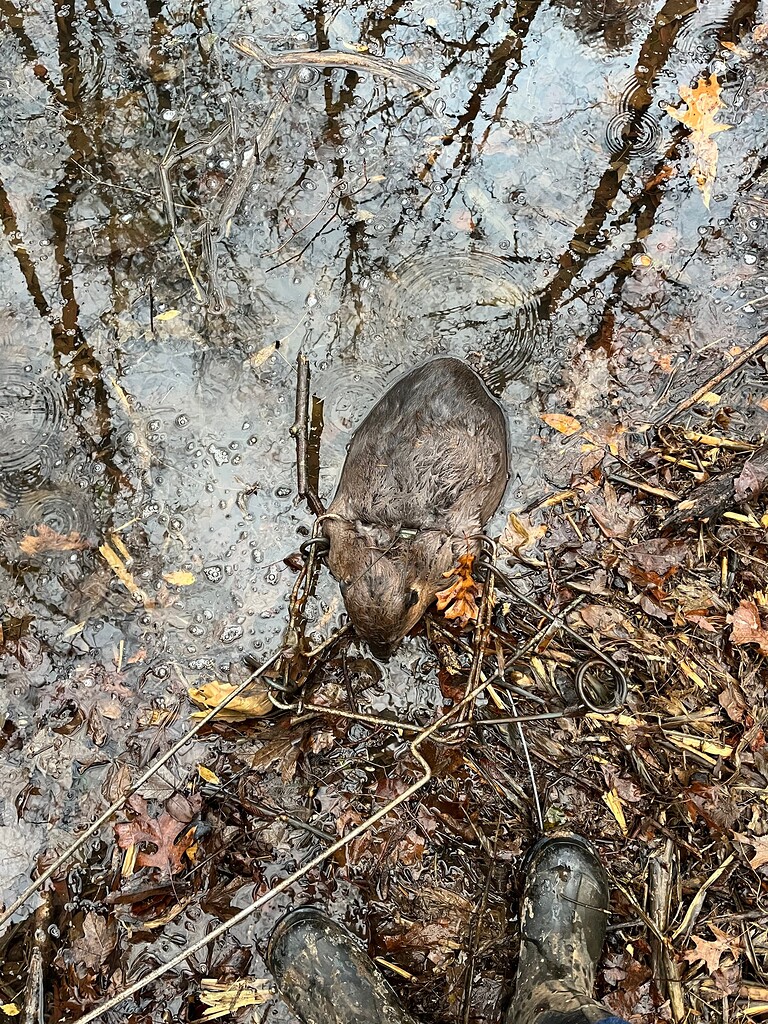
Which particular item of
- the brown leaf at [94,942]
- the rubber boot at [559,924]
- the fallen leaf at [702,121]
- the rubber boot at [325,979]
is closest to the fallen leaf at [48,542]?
the brown leaf at [94,942]

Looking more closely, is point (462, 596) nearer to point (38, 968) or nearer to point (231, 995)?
point (231, 995)

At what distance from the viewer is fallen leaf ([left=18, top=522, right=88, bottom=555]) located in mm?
3529

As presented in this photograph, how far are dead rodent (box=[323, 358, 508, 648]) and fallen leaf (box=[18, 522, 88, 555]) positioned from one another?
4.09 ft

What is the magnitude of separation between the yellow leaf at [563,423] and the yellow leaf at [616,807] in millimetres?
1725

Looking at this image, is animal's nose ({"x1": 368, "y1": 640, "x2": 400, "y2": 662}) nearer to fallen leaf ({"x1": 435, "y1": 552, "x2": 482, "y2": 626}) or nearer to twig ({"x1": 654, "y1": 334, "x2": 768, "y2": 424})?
fallen leaf ({"x1": 435, "y1": 552, "x2": 482, "y2": 626})

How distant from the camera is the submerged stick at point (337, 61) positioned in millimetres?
4020

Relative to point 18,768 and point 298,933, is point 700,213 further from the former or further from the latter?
point 18,768

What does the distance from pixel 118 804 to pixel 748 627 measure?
2892 millimetres

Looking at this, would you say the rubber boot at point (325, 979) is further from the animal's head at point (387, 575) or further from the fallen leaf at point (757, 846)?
the fallen leaf at point (757, 846)

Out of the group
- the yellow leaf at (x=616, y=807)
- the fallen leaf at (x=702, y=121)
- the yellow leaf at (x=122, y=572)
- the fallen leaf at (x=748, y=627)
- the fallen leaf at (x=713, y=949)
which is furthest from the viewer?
the fallen leaf at (x=702, y=121)

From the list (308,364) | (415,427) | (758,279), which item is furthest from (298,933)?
(758,279)

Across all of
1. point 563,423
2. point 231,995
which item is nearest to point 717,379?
point 563,423

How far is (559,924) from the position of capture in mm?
3094

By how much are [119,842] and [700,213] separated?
424 cm
